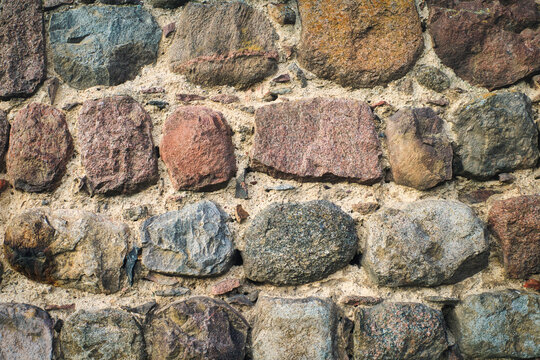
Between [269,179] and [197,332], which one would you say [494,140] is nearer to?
[269,179]

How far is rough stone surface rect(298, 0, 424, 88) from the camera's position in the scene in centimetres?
136

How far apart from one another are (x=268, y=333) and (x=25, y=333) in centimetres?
60

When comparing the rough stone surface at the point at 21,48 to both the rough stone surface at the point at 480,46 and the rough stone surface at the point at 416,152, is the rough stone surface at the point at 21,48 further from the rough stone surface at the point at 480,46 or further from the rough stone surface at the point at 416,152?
the rough stone surface at the point at 480,46

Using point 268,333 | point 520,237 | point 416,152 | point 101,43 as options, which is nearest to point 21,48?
point 101,43

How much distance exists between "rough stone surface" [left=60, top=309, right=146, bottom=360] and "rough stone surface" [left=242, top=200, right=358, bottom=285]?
32 centimetres

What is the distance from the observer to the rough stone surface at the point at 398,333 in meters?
1.16

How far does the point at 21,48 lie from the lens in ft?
4.36

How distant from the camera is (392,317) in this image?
1185 millimetres

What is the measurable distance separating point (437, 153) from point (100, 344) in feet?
3.31

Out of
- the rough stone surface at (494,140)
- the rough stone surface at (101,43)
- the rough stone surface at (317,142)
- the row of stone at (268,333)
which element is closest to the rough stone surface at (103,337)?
the row of stone at (268,333)

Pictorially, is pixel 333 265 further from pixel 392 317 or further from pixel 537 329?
pixel 537 329

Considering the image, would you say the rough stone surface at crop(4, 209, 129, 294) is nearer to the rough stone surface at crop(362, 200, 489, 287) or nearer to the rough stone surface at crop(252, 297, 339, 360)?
the rough stone surface at crop(252, 297, 339, 360)

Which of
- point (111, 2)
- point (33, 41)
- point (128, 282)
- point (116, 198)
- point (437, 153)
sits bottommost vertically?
point (128, 282)

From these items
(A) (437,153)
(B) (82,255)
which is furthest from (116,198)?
(A) (437,153)
